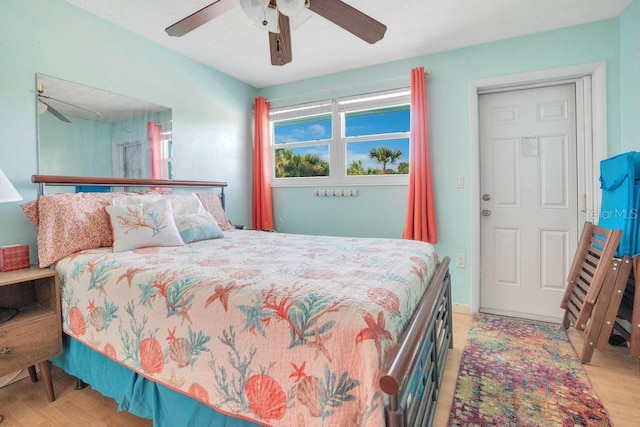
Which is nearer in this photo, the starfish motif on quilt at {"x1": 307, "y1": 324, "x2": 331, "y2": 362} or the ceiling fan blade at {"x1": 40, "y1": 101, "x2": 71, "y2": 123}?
the starfish motif on quilt at {"x1": 307, "y1": 324, "x2": 331, "y2": 362}

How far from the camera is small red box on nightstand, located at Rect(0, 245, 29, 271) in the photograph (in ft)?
5.67

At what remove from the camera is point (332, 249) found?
1954 millimetres

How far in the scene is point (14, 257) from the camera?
5.83 ft

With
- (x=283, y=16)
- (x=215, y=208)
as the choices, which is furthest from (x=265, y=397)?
(x=215, y=208)

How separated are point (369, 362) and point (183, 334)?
74cm

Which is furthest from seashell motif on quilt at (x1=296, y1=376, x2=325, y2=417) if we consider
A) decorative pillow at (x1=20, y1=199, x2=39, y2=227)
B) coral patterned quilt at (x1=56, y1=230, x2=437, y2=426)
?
decorative pillow at (x1=20, y1=199, x2=39, y2=227)

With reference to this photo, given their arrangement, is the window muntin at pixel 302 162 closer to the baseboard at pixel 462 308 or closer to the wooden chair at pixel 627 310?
the baseboard at pixel 462 308

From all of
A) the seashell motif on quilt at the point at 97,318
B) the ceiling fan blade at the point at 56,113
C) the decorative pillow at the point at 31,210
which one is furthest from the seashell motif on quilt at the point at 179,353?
the ceiling fan blade at the point at 56,113

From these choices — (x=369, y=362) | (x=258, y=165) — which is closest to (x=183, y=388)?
(x=369, y=362)

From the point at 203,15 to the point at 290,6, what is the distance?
514 mm

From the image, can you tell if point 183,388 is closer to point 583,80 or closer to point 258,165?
point 258,165

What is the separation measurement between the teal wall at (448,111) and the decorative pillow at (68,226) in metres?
2.00

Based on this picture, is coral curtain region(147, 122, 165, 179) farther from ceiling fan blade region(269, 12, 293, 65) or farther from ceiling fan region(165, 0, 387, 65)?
ceiling fan blade region(269, 12, 293, 65)

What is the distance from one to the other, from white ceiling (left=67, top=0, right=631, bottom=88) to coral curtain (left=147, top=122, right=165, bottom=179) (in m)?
0.72
